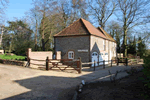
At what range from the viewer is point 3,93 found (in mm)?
6340

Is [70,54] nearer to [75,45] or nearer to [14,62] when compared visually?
[75,45]

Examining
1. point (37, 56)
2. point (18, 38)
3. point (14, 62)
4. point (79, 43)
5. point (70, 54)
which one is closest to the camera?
point (14, 62)

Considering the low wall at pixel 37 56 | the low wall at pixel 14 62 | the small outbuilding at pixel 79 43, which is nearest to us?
the low wall at pixel 14 62

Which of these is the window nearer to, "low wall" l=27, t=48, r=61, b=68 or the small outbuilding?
the small outbuilding

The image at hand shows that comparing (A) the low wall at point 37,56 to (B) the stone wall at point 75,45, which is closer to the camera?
(A) the low wall at point 37,56

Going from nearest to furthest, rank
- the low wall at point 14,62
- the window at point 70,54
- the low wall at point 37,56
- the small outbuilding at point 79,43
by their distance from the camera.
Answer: the low wall at point 14,62, the low wall at point 37,56, the small outbuilding at point 79,43, the window at point 70,54

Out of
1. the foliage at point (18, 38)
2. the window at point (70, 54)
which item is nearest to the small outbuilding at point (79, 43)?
the window at point (70, 54)

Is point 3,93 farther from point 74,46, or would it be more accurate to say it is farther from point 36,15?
point 36,15

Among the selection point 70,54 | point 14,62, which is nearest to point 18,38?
point 70,54

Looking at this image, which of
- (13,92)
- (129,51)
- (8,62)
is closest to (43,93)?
(13,92)

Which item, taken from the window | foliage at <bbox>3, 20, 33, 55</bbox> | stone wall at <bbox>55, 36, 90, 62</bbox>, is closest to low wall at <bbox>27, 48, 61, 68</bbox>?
stone wall at <bbox>55, 36, 90, 62</bbox>

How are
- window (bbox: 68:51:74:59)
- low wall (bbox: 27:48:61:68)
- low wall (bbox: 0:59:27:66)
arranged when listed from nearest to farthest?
1. low wall (bbox: 0:59:27:66)
2. low wall (bbox: 27:48:61:68)
3. window (bbox: 68:51:74:59)

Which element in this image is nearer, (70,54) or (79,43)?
(79,43)

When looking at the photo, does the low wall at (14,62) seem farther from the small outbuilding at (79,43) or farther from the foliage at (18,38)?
the foliage at (18,38)
